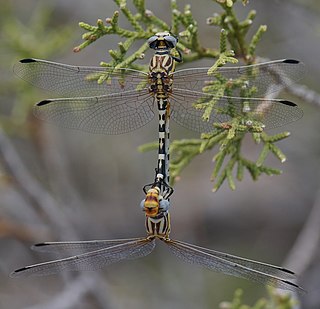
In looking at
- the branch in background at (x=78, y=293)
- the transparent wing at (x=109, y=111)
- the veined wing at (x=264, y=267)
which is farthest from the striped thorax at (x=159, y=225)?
the branch in background at (x=78, y=293)

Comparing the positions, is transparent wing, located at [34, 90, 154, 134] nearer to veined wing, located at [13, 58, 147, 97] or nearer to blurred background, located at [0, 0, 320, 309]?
veined wing, located at [13, 58, 147, 97]

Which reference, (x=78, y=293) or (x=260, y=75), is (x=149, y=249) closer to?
(x=260, y=75)

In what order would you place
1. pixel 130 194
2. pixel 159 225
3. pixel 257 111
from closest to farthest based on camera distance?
pixel 257 111 < pixel 159 225 < pixel 130 194

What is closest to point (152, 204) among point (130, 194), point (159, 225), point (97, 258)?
point (159, 225)

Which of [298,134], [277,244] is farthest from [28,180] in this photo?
[277,244]

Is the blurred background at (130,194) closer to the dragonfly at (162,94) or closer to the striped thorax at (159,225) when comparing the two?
the dragonfly at (162,94)

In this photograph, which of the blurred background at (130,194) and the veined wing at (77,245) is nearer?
the veined wing at (77,245)

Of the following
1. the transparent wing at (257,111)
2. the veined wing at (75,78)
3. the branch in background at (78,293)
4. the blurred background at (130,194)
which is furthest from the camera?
the blurred background at (130,194)
